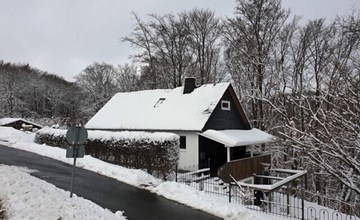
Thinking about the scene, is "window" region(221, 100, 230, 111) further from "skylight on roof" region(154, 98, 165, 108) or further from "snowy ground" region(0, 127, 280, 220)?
"snowy ground" region(0, 127, 280, 220)

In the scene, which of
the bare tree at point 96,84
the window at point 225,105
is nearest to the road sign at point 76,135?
the window at point 225,105

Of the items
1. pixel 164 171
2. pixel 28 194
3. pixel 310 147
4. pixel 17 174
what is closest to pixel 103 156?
pixel 164 171

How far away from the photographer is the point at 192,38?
36.3 metres

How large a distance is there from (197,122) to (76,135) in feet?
38.4

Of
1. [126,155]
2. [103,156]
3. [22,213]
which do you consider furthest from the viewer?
[103,156]

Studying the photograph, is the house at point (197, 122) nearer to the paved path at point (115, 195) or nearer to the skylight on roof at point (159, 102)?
the skylight on roof at point (159, 102)

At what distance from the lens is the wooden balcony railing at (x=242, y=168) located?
Answer: 17453 mm

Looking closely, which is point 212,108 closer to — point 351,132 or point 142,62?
point 351,132

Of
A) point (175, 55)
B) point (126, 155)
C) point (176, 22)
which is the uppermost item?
point (176, 22)

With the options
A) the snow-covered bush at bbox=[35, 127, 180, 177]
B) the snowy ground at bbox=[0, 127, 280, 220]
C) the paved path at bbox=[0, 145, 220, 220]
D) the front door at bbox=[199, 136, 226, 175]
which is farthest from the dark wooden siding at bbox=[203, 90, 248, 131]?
the paved path at bbox=[0, 145, 220, 220]

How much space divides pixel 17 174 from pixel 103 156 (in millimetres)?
7663

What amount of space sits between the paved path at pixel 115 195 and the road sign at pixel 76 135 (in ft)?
8.25

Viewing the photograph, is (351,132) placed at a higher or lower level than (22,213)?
higher

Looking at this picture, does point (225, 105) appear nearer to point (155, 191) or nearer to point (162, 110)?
point (162, 110)
